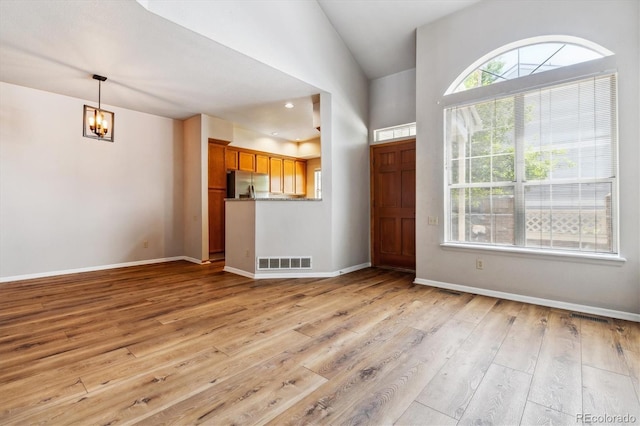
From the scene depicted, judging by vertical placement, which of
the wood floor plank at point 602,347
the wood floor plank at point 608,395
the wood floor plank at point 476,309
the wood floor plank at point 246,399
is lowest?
the wood floor plank at point 608,395

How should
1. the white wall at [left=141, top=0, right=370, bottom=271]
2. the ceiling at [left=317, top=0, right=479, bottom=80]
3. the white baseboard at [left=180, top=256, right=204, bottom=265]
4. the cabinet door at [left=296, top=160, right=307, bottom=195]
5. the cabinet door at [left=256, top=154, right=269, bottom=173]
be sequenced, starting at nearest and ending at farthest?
the white wall at [left=141, top=0, right=370, bottom=271], the ceiling at [left=317, top=0, right=479, bottom=80], the white baseboard at [left=180, top=256, right=204, bottom=265], the cabinet door at [left=256, top=154, right=269, bottom=173], the cabinet door at [left=296, top=160, right=307, bottom=195]

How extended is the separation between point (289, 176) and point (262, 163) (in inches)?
38.4

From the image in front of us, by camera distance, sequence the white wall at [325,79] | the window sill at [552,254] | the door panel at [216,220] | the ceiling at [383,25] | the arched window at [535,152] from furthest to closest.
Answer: the door panel at [216,220] → the ceiling at [383,25] → the white wall at [325,79] → the arched window at [535,152] → the window sill at [552,254]

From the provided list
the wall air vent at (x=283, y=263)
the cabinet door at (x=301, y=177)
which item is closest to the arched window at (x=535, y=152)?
the wall air vent at (x=283, y=263)

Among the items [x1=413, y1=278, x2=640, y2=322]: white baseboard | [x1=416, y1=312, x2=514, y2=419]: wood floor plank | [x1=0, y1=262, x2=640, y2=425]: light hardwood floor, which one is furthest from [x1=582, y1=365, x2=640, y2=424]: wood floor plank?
[x1=413, y1=278, x2=640, y2=322]: white baseboard

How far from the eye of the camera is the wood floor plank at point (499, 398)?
149 cm

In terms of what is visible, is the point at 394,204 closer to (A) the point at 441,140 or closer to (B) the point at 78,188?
(A) the point at 441,140

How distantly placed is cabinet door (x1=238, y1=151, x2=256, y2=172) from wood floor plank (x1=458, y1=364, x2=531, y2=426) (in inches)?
239

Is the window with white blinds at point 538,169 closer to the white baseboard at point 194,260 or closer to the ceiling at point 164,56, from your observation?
the ceiling at point 164,56

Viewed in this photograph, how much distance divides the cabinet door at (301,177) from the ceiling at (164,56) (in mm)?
2568

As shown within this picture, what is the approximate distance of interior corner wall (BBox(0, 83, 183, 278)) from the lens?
4.22 metres

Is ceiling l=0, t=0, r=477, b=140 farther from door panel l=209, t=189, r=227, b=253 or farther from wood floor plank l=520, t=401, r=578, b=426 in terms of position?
wood floor plank l=520, t=401, r=578, b=426

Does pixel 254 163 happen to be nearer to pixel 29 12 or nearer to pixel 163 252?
pixel 163 252

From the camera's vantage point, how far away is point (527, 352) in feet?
7.10
